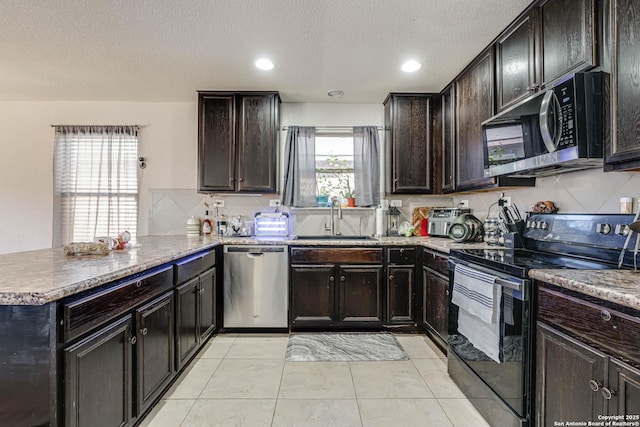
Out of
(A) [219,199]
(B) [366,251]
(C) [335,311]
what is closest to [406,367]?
(C) [335,311]

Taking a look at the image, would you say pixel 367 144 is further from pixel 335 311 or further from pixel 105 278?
pixel 105 278

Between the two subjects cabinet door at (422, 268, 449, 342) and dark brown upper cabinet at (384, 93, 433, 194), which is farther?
dark brown upper cabinet at (384, 93, 433, 194)

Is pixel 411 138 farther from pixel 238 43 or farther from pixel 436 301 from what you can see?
pixel 238 43

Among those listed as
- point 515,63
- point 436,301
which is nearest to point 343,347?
point 436,301

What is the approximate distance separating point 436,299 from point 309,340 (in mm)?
1178

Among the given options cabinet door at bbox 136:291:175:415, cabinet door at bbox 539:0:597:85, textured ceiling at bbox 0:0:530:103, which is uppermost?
textured ceiling at bbox 0:0:530:103

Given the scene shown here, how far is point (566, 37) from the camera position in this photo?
1.67 metres

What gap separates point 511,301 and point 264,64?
252 centimetres

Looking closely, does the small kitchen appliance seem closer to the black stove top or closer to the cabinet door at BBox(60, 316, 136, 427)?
the black stove top

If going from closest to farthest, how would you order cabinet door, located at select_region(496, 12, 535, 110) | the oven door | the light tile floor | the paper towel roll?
the oven door, the light tile floor, cabinet door, located at select_region(496, 12, 535, 110), the paper towel roll

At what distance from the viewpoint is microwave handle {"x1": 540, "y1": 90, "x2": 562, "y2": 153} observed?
160 centimetres

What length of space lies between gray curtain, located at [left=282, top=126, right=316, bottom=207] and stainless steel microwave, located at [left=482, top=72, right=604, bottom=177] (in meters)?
1.97
